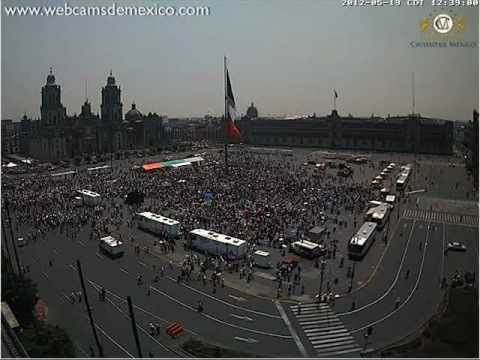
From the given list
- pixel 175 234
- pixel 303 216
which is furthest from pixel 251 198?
pixel 175 234

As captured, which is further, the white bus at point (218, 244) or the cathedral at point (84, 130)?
the cathedral at point (84, 130)

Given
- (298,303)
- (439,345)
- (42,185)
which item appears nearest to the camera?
(439,345)

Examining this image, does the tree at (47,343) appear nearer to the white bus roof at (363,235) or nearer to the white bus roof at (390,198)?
the white bus roof at (363,235)

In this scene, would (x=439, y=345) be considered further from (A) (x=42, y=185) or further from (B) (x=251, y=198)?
(A) (x=42, y=185)

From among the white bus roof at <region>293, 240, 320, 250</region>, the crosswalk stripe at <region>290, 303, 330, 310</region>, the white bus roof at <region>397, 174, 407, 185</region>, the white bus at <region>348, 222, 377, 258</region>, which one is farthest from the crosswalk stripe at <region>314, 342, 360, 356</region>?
the white bus roof at <region>397, 174, 407, 185</region>

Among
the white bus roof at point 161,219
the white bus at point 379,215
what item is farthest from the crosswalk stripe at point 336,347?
the white bus at point 379,215

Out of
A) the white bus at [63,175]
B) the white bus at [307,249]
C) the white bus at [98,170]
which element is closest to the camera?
the white bus at [307,249]
